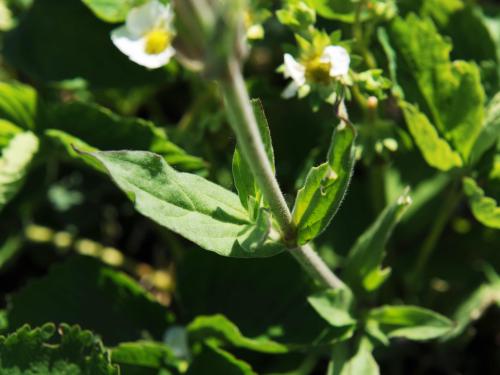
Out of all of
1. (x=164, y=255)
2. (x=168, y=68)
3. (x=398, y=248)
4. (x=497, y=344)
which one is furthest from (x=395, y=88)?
(x=164, y=255)

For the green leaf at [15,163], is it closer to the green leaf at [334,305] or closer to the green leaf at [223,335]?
the green leaf at [223,335]

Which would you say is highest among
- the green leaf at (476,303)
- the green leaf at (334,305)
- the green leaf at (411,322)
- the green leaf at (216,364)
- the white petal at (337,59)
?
the white petal at (337,59)

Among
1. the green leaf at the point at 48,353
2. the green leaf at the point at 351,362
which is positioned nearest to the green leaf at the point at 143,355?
the green leaf at the point at 48,353

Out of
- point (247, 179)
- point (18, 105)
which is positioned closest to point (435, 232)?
point (247, 179)

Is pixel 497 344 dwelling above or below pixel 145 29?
below

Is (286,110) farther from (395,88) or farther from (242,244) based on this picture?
(242,244)

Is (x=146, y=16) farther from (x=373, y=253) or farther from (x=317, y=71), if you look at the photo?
(x=373, y=253)

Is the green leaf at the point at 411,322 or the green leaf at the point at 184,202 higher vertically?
the green leaf at the point at 184,202
